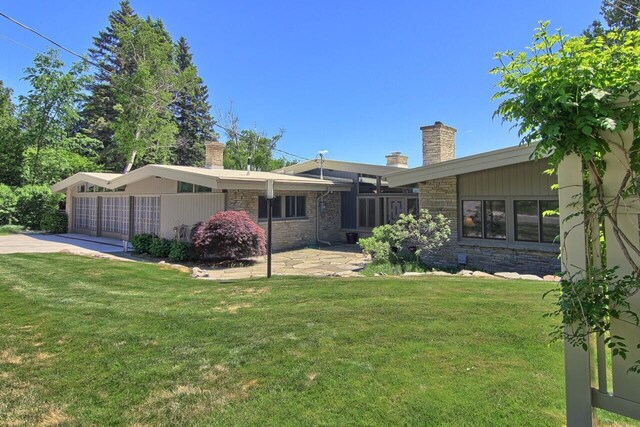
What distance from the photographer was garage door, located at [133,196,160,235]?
15.4m

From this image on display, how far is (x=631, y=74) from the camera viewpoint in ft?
5.54

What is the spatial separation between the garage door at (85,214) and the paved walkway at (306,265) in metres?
11.4

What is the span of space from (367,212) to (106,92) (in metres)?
31.7

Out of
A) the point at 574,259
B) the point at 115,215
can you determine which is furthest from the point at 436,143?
the point at 115,215

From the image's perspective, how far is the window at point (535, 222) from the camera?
9219mm

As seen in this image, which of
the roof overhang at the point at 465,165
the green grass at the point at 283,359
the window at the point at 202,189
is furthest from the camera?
the window at the point at 202,189

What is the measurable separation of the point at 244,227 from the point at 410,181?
195 inches

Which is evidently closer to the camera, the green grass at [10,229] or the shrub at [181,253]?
the shrub at [181,253]

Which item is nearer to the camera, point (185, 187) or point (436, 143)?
point (436, 143)

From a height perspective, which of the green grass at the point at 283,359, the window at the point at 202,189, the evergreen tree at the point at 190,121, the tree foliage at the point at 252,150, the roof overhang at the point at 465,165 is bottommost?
the green grass at the point at 283,359

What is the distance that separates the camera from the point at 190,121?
4256cm

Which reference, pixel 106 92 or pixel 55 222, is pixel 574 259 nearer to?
pixel 55 222

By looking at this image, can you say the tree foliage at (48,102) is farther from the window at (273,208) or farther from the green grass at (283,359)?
the green grass at (283,359)

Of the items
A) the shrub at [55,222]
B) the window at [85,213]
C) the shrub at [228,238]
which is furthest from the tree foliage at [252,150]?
the shrub at [228,238]
